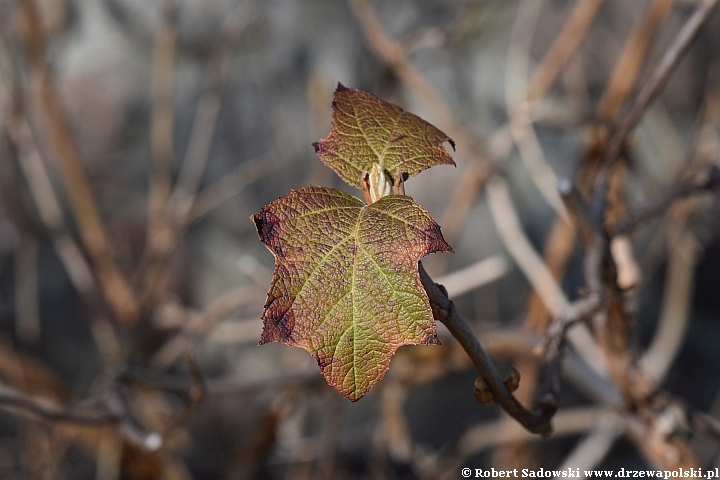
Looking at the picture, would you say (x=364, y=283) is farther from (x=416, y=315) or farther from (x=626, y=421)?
(x=626, y=421)

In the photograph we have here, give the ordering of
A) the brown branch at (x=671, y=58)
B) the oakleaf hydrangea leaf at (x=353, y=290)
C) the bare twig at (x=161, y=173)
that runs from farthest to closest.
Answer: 1. the bare twig at (x=161, y=173)
2. the brown branch at (x=671, y=58)
3. the oakleaf hydrangea leaf at (x=353, y=290)

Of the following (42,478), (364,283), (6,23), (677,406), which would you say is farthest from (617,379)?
(6,23)

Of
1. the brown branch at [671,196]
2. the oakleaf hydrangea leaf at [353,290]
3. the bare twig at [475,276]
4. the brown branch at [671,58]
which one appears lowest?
the bare twig at [475,276]

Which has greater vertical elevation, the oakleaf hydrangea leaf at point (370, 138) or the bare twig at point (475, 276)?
the oakleaf hydrangea leaf at point (370, 138)

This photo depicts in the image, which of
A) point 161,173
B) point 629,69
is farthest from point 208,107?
point 629,69

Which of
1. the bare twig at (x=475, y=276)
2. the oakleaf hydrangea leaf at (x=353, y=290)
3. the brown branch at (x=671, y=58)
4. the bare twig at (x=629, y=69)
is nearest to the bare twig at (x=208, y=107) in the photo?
the bare twig at (x=475, y=276)

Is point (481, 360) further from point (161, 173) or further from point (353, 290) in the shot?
point (161, 173)

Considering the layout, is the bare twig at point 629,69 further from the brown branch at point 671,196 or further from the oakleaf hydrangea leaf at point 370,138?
the oakleaf hydrangea leaf at point 370,138
